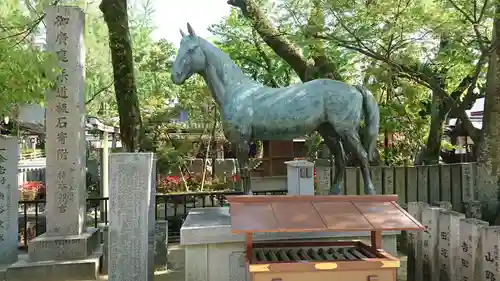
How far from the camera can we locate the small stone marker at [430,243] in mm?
5895

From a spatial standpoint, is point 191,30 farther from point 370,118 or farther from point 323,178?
point 323,178

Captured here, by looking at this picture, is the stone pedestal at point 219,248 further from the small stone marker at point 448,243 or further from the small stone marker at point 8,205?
the small stone marker at point 8,205

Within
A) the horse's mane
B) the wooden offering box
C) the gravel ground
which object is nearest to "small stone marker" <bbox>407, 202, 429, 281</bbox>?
the gravel ground

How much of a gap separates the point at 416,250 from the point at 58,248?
19.2 feet

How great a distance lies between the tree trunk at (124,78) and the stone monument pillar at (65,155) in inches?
58.9

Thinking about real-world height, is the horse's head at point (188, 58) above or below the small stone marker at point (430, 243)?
above

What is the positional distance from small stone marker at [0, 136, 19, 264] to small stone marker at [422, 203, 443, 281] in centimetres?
689

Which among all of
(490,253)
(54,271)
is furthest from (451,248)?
(54,271)

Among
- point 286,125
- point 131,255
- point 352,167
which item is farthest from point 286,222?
point 352,167

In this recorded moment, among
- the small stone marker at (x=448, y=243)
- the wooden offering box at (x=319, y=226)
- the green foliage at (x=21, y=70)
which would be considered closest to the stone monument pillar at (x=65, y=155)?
the green foliage at (x=21, y=70)

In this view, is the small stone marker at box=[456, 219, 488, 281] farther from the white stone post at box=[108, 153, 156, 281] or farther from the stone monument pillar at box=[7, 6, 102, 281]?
the stone monument pillar at box=[7, 6, 102, 281]

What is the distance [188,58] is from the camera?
16.4 feet

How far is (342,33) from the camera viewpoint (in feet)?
25.1

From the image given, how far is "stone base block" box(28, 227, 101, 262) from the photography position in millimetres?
7117
